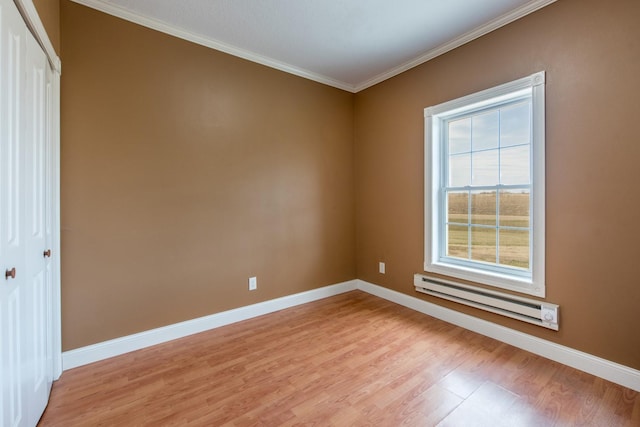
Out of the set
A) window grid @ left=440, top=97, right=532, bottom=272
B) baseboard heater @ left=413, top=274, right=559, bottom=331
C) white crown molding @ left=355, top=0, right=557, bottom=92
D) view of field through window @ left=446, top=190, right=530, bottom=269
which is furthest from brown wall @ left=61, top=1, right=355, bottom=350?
view of field through window @ left=446, top=190, right=530, bottom=269

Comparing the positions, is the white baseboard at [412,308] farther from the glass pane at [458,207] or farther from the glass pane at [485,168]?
the glass pane at [485,168]

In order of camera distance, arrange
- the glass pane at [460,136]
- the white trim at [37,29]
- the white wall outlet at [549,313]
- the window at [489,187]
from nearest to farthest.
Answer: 1. the white trim at [37,29]
2. the white wall outlet at [549,313]
3. the window at [489,187]
4. the glass pane at [460,136]

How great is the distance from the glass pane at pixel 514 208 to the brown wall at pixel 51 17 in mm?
3428

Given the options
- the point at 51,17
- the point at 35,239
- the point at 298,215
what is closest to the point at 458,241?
the point at 298,215

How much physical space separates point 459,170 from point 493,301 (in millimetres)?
1267

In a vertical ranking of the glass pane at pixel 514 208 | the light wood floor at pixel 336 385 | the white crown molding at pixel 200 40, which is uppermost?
the white crown molding at pixel 200 40

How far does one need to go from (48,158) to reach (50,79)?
0.52 m

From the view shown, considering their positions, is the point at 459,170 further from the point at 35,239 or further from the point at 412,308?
the point at 35,239

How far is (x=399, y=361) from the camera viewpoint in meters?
2.12

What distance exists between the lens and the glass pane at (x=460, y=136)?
2.75 meters

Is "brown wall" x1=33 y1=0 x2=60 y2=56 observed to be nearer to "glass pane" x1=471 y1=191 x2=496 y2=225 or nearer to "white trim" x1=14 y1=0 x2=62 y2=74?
"white trim" x1=14 y1=0 x2=62 y2=74

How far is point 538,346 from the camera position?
7.11 ft

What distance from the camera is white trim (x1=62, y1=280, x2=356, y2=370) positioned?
2090 mm

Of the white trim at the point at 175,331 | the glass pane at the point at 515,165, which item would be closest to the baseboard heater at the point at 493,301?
the glass pane at the point at 515,165
